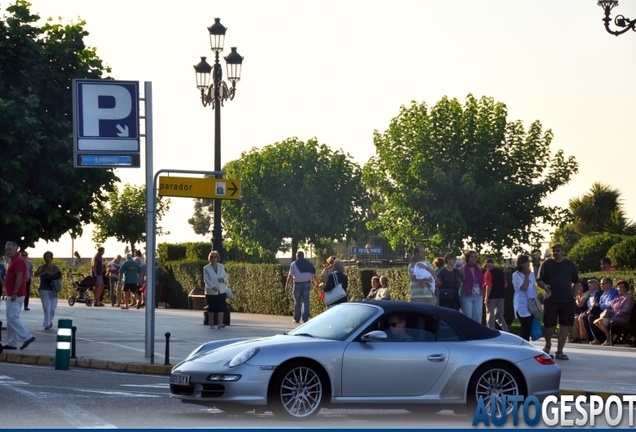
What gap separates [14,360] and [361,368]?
9.42m

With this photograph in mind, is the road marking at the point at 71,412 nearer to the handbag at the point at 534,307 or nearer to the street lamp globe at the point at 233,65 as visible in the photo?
the handbag at the point at 534,307

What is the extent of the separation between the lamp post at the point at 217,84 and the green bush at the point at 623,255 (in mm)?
13931

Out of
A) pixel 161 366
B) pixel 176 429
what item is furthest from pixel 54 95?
pixel 176 429

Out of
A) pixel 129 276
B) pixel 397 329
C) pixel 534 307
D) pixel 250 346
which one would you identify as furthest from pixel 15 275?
pixel 129 276

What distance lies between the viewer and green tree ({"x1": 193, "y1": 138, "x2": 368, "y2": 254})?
9088cm

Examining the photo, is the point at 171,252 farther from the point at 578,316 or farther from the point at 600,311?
the point at 600,311

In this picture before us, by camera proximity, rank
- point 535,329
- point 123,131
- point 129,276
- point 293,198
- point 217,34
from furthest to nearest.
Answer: point 293,198, point 129,276, point 217,34, point 535,329, point 123,131

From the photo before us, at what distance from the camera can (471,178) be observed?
210 ft

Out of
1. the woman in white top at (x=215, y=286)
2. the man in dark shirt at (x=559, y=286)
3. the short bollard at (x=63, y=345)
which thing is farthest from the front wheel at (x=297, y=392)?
the woman in white top at (x=215, y=286)

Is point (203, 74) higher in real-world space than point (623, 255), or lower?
higher

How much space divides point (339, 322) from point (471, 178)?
51508 mm

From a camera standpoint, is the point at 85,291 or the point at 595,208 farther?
the point at 595,208

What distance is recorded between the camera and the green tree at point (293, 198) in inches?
3578

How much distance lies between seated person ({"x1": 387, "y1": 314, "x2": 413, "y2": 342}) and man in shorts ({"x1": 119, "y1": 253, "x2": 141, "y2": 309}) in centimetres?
2710
